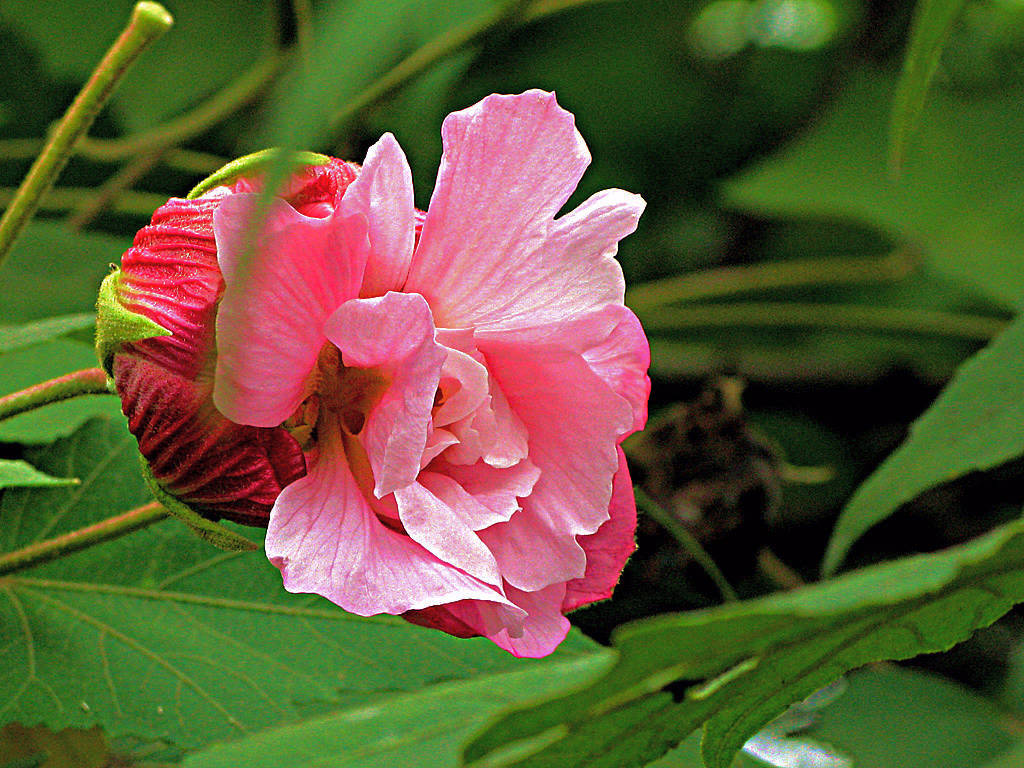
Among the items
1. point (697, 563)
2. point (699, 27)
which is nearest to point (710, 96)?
point (699, 27)

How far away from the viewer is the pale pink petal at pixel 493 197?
11.2 inches

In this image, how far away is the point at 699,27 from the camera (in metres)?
0.94

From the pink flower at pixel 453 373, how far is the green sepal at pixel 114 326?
21 millimetres

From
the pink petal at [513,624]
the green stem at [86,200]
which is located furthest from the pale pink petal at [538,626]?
the green stem at [86,200]

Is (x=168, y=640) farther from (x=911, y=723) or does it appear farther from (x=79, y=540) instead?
(x=911, y=723)

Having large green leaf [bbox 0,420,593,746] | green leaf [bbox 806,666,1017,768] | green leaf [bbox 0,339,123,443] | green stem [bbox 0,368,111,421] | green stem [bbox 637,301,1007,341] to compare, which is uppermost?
green stem [bbox 0,368,111,421]

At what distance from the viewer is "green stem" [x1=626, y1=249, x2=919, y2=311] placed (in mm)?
831

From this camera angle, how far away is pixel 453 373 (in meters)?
0.29

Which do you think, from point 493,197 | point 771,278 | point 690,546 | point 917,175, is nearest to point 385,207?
point 493,197

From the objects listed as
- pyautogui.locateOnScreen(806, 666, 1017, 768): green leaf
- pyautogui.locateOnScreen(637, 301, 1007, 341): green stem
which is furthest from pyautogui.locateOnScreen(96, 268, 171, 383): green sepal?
pyautogui.locateOnScreen(637, 301, 1007, 341): green stem

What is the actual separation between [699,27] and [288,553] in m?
0.80

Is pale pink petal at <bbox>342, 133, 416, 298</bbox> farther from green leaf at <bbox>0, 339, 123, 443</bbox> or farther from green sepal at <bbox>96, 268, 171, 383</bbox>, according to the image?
green leaf at <bbox>0, 339, 123, 443</bbox>

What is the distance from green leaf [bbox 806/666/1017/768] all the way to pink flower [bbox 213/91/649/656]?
1.25 feet

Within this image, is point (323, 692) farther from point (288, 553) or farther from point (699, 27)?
point (699, 27)
